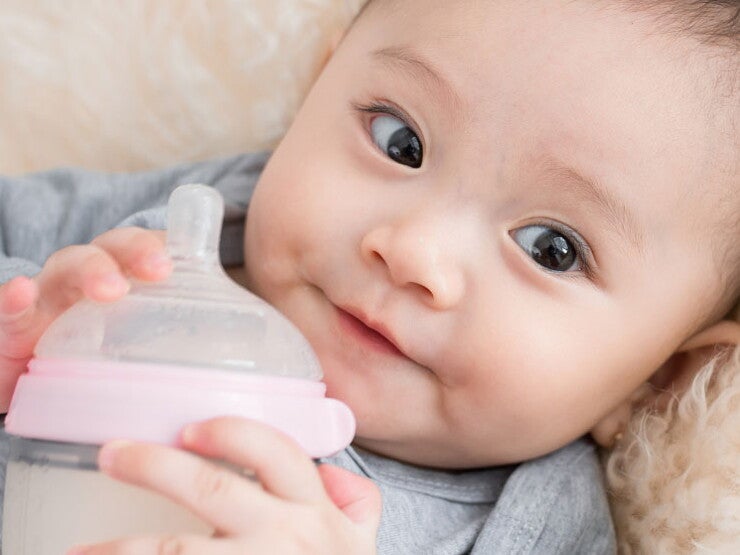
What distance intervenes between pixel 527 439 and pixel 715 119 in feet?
1.59

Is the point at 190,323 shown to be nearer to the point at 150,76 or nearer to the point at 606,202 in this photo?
the point at 606,202

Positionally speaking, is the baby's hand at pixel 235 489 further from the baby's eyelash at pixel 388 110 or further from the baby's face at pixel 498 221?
the baby's eyelash at pixel 388 110

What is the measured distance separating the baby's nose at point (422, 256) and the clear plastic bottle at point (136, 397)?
245mm

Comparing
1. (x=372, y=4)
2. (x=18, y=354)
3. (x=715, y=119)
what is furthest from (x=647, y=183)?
(x=18, y=354)

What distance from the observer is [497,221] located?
1188mm

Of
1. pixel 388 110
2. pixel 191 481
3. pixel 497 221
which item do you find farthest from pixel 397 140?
pixel 191 481

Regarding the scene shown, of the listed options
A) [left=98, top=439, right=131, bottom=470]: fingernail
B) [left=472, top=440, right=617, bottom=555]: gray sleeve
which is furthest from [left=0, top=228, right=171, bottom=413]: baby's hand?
[left=472, top=440, right=617, bottom=555]: gray sleeve

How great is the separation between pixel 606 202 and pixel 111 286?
2.06 feet

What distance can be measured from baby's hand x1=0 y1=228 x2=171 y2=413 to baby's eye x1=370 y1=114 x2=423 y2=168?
1.20ft

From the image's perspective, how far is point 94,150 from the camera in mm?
1809

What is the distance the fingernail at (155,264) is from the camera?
872 mm

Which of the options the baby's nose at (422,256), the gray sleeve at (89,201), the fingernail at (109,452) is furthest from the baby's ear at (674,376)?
the fingernail at (109,452)

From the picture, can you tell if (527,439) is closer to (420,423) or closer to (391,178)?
(420,423)

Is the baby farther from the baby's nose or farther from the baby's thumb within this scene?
the baby's thumb
